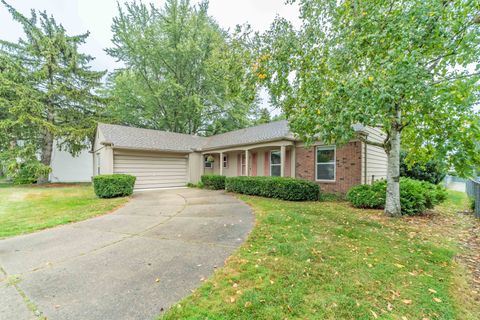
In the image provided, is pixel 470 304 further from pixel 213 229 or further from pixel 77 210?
pixel 77 210

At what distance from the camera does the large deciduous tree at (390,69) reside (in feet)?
14.2

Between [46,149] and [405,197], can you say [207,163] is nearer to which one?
[46,149]

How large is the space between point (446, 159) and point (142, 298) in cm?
635

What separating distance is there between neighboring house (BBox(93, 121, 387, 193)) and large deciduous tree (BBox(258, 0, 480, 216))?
310 centimetres

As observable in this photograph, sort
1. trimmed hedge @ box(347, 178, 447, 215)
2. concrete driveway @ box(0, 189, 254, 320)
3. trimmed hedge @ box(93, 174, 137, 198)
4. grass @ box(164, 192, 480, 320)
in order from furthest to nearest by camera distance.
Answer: trimmed hedge @ box(93, 174, 137, 198)
trimmed hedge @ box(347, 178, 447, 215)
concrete driveway @ box(0, 189, 254, 320)
grass @ box(164, 192, 480, 320)

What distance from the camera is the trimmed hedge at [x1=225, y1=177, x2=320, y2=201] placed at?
28.2ft

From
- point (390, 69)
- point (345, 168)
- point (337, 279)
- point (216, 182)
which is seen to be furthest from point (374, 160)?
point (337, 279)

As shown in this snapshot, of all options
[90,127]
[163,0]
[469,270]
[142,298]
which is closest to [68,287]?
[142,298]

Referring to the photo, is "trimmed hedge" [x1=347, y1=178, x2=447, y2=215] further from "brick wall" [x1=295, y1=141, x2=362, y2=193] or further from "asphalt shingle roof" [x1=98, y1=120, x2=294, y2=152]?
"asphalt shingle roof" [x1=98, y1=120, x2=294, y2=152]

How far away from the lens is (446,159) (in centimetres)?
477

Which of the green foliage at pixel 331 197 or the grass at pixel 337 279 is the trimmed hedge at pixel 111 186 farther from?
the green foliage at pixel 331 197

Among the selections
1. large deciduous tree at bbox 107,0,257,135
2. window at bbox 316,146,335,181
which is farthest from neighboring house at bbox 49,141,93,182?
window at bbox 316,146,335,181

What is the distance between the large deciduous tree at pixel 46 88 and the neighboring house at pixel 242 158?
4.64m

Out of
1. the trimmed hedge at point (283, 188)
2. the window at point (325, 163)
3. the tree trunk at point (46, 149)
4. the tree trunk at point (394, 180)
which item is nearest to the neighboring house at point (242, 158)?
the window at point (325, 163)
